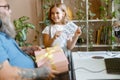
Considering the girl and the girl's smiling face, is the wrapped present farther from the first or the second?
the girl's smiling face

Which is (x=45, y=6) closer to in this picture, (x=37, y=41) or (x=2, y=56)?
(x=37, y=41)

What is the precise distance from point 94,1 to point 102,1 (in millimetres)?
144

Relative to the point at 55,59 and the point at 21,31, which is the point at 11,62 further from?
the point at 21,31

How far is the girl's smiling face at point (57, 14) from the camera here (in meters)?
2.84

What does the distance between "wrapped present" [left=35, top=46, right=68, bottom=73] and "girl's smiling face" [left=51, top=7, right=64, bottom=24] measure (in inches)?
42.6

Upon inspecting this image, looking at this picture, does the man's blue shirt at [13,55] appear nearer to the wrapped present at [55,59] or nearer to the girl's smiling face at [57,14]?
the wrapped present at [55,59]

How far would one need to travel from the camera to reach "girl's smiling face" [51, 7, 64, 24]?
2.84m

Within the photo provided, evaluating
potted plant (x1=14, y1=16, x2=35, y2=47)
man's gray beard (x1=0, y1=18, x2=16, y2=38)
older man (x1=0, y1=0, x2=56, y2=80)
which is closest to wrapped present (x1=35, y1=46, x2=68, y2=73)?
older man (x1=0, y1=0, x2=56, y2=80)

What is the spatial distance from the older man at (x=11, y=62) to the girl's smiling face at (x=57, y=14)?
3.18ft

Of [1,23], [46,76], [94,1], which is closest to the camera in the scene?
[46,76]

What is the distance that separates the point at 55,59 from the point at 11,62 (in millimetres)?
317

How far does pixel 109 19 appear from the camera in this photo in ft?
11.9

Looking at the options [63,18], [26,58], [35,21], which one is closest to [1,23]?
[26,58]

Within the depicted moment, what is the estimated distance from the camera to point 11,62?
1.67 metres
